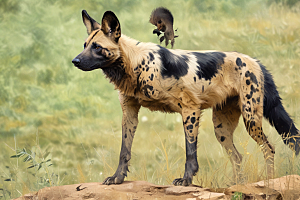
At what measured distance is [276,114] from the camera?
248 inches

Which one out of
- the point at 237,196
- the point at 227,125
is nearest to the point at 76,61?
the point at 237,196

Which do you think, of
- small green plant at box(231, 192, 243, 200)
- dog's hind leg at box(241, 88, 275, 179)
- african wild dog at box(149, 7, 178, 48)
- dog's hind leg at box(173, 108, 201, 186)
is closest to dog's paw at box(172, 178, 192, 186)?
dog's hind leg at box(173, 108, 201, 186)

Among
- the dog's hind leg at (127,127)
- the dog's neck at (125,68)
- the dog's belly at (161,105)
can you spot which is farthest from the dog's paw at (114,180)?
the dog's neck at (125,68)

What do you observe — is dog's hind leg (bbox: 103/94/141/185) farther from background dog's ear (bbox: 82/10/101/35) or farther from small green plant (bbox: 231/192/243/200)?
small green plant (bbox: 231/192/243/200)

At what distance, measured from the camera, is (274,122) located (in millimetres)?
6332

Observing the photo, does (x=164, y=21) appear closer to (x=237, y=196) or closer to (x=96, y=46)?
(x=96, y=46)

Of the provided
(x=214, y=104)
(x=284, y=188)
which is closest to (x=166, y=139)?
(x=214, y=104)

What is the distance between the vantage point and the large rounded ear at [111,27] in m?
5.14

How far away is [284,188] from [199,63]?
219 centimetres

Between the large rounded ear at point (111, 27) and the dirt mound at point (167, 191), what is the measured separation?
208 cm

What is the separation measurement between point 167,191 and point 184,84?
156 centimetres

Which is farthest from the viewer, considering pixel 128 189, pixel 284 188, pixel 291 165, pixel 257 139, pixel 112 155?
pixel 112 155

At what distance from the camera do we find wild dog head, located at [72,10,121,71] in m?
5.08

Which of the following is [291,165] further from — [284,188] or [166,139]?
[166,139]
